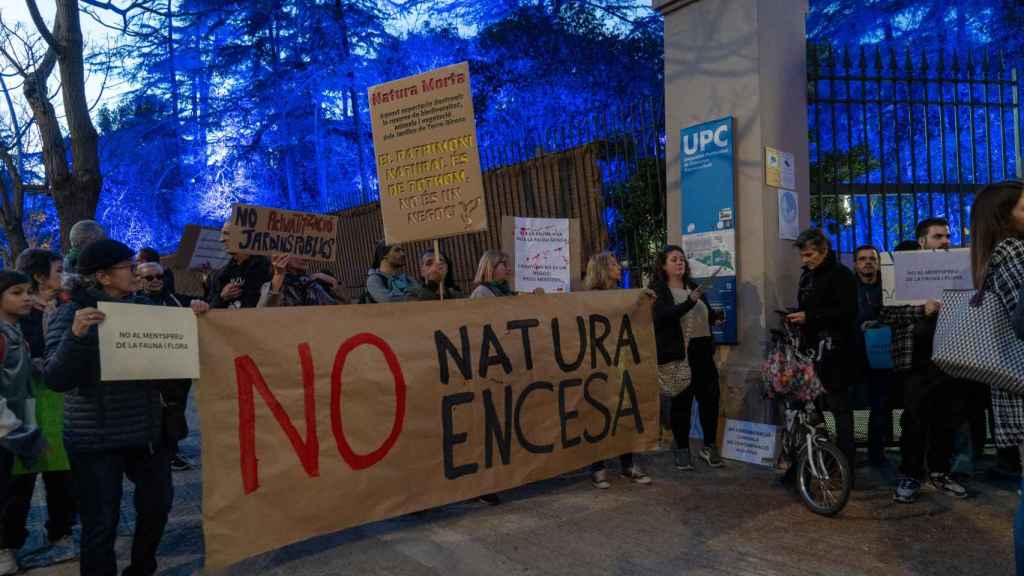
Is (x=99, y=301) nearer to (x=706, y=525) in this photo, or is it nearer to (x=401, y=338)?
(x=401, y=338)

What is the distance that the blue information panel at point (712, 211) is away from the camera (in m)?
6.61

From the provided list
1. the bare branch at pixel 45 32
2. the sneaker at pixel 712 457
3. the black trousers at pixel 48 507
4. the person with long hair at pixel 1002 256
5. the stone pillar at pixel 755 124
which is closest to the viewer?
the person with long hair at pixel 1002 256

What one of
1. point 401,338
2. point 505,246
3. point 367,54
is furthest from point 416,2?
point 401,338

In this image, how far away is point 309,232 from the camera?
210 inches

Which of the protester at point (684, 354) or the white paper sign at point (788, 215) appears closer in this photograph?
the protester at point (684, 354)

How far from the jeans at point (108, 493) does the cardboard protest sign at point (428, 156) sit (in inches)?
91.7

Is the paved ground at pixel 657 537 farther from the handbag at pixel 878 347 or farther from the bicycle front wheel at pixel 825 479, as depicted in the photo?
the handbag at pixel 878 347

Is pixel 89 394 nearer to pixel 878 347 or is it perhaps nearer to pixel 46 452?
pixel 46 452

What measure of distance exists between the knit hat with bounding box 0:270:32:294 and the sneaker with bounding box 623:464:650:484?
4.18 meters

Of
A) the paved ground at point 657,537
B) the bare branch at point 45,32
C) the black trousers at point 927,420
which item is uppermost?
the bare branch at point 45,32

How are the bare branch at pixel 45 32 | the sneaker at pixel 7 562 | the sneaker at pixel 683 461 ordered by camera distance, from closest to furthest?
the sneaker at pixel 7 562 → the sneaker at pixel 683 461 → the bare branch at pixel 45 32

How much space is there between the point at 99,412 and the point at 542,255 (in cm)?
434

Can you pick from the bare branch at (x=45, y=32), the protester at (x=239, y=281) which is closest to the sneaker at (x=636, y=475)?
the protester at (x=239, y=281)

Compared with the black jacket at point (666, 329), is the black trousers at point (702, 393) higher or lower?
lower
